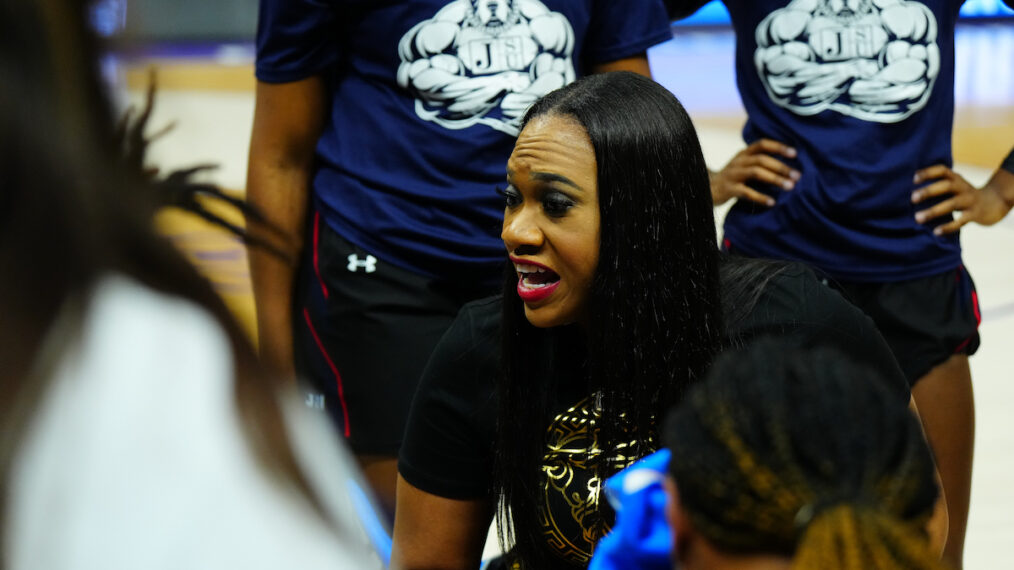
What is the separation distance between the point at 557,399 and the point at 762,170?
902 millimetres

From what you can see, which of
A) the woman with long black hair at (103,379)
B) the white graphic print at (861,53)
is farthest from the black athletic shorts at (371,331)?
the woman with long black hair at (103,379)

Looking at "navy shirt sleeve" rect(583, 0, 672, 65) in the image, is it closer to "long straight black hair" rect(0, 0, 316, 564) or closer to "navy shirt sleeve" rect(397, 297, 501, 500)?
"navy shirt sleeve" rect(397, 297, 501, 500)

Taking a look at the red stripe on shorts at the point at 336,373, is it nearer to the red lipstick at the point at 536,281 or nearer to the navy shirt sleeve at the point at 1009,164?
the red lipstick at the point at 536,281

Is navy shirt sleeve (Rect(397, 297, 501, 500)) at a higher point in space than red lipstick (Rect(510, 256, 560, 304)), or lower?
lower

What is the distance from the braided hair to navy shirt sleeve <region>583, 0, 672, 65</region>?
145 cm

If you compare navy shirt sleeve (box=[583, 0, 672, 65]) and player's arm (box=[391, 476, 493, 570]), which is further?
navy shirt sleeve (box=[583, 0, 672, 65])

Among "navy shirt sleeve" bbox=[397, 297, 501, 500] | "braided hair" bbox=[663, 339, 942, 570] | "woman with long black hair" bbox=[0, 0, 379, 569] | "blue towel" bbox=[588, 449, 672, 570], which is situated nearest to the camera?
"woman with long black hair" bbox=[0, 0, 379, 569]

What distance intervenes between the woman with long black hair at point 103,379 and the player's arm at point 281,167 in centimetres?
172

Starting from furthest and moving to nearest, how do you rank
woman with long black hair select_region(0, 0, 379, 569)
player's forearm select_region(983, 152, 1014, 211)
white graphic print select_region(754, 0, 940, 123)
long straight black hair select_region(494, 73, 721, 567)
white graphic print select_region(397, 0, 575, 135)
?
player's forearm select_region(983, 152, 1014, 211), white graphic print select_region(754, 0, 940, 123), white graphic print select_region(397, 0, 575, 135), long straight black hair select_region(494, 73, 721, 567), woman with long black hair select_region(0, 0, 379, 569)

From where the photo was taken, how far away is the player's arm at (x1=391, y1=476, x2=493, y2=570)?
199 centimetres

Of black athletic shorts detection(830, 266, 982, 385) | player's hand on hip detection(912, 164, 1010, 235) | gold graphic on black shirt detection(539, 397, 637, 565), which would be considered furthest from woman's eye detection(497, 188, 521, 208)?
player's hand on hip detection(912, 164, 1010, 235)

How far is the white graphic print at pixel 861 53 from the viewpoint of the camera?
2459 millimetres

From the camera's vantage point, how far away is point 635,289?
1.80m

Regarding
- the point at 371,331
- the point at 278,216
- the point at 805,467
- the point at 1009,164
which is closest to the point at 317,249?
the point at 278,216
